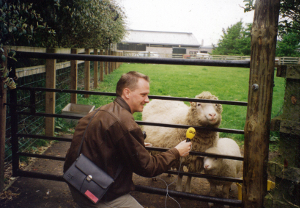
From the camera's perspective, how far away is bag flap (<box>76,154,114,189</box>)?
64.3 inches

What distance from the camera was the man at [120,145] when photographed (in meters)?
1.65

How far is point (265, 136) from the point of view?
6.96 ft

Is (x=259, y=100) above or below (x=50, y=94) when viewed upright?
above

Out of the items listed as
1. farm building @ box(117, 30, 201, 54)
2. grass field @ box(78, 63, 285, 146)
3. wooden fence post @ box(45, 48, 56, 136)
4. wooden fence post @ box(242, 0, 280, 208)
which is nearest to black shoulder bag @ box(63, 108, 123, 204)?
wooden fence post @ box(242, 0, 280, 208)

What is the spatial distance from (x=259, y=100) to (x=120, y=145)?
132cm

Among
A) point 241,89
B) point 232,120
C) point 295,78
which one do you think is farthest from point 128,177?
point 241,89

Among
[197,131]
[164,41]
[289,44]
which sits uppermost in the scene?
[164,41]

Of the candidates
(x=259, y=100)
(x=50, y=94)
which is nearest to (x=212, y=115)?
(x=259, y=100)

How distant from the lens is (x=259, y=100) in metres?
2.08

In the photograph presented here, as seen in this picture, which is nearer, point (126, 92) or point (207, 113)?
point (126, 92)

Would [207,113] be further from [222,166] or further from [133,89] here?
[133,89]

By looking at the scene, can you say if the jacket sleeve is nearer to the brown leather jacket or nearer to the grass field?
the brown leather jacket

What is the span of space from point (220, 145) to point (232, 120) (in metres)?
3.15

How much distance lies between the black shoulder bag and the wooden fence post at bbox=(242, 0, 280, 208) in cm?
136
